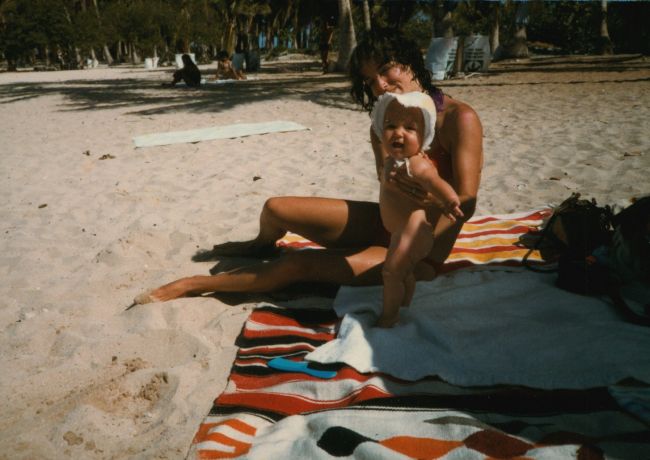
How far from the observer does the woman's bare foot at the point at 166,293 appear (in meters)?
2.68

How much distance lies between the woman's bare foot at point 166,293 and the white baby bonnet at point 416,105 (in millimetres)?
1478

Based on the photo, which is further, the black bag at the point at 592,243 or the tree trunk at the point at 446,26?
the tree trunk at the point at 446,26

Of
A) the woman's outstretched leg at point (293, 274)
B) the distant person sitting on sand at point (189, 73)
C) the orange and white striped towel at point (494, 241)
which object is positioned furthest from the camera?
the distant person sitting on sand at point (189, 73)

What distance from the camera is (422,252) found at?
2.12m

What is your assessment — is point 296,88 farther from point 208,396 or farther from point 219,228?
point 208,396

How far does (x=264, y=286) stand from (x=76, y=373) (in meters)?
1.03

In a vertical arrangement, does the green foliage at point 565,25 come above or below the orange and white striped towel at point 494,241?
above

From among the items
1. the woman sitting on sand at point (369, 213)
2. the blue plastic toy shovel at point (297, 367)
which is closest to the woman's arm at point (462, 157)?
the woman sitting on sand at point (369, 213)

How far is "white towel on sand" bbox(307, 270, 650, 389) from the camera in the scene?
1.84 meters

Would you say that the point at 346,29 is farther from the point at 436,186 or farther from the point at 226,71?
the point at 436,186

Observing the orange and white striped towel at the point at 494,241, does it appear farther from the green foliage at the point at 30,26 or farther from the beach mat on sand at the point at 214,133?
the green foliage at the point at 30,26

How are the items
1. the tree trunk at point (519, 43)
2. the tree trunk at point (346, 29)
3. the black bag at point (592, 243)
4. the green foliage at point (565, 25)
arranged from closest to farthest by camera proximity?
the black bag at point (592, 243)
the tree trunk at point (346, 29)
the tree trunk at point (519, 43)
the green foliage at point (565, 25)

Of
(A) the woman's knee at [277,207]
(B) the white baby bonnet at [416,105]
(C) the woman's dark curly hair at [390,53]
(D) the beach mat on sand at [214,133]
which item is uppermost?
(C) the woman's dark curly hair at [390,53]

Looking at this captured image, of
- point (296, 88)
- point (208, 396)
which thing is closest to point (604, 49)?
point (296, 88)
